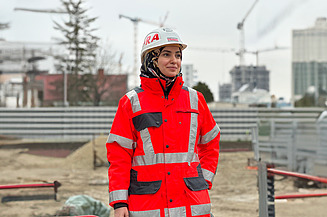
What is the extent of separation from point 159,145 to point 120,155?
0.15m

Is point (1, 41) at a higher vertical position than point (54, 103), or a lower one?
higher

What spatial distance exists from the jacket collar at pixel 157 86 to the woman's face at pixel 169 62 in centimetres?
4

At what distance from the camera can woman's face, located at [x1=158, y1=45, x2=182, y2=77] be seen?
1.66m

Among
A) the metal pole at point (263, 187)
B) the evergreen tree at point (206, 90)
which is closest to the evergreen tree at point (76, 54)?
the evergreen tree at point (206, 90)

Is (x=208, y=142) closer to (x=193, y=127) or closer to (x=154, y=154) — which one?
(x=193, y=127)

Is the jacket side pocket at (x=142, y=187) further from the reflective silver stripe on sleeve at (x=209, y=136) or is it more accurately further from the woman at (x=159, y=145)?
the reflective silver stripe on sleeve at (x=209, y=136)

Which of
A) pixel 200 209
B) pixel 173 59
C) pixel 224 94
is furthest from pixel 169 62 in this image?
pixel 224 94

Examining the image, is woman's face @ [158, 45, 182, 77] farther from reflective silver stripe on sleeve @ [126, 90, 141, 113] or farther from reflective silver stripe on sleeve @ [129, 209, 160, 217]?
reflective silver stripe on sleeve @ [129, 209, 160, 217]

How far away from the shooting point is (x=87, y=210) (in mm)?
4422

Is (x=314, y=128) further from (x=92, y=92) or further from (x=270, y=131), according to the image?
(x=92, y=92)

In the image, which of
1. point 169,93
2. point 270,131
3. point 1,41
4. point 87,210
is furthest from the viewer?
point 1,41

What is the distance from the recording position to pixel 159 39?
1663mm

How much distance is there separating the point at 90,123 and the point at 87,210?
1721 centimetres

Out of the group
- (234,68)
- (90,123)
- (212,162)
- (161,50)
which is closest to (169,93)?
(161,50)
